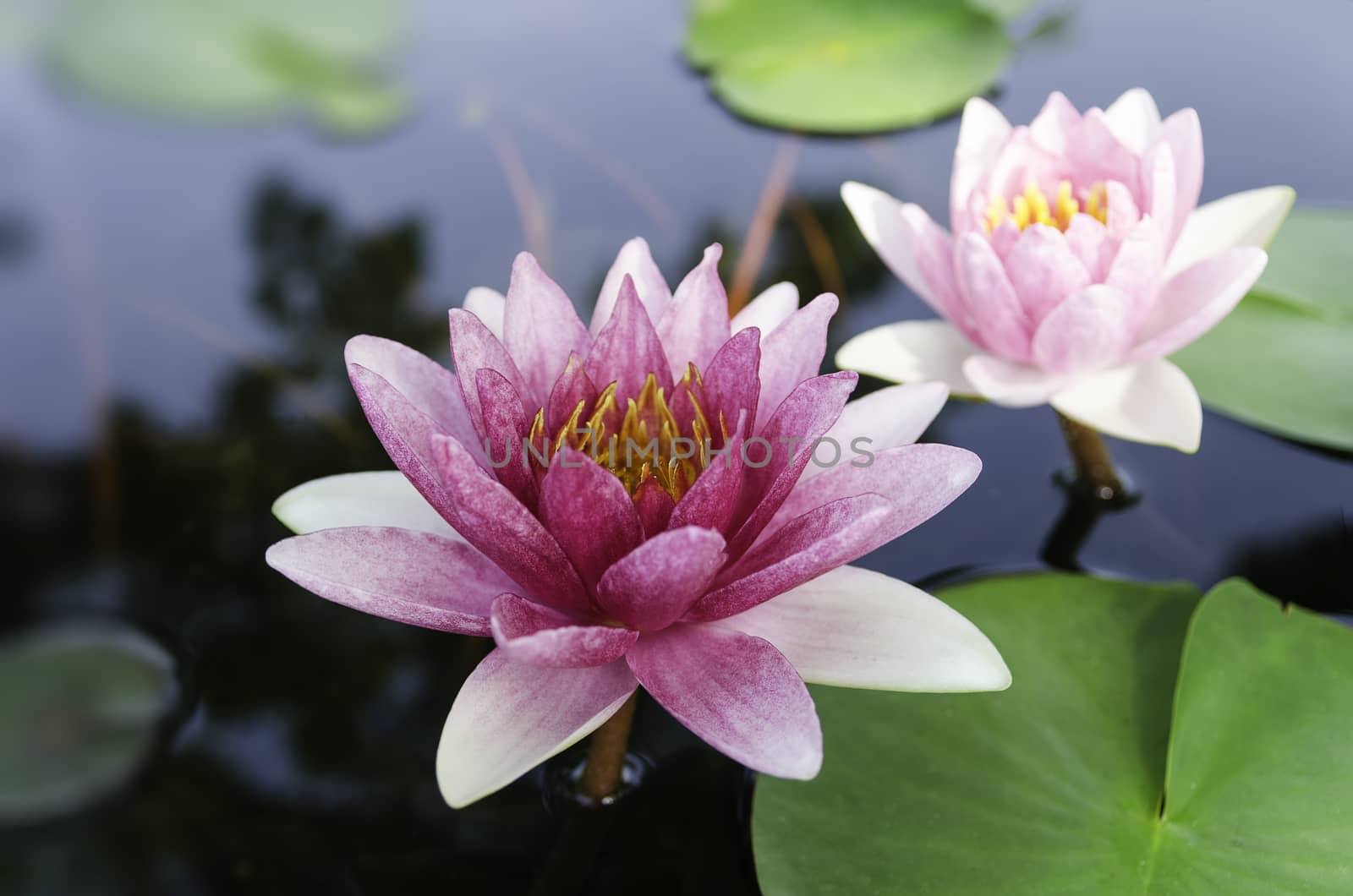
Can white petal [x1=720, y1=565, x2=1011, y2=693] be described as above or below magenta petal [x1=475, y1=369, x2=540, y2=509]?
below

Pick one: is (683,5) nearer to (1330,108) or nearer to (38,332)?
(1330,108)

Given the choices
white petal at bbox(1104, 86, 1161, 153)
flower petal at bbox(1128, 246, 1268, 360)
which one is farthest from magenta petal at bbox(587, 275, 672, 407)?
white petal at bbox(1104, 86, 1161, 153)

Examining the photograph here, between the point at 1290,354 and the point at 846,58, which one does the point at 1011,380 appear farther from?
the point at 846,58

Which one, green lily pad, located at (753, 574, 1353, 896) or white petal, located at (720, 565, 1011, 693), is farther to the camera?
green lily pad, located at (753, 574, 1353, 896)

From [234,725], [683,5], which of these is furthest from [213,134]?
[234,725]

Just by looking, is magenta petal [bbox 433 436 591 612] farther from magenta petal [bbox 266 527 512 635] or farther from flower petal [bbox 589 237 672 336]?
flower petal [bbox 589 237 672 336]

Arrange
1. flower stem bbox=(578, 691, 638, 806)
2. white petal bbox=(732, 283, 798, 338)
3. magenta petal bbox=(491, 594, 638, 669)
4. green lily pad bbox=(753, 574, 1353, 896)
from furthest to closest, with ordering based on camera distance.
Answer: white petal bbox=(732, 283, 798, 338) → flower stem bbox=(578, 691, 638, 806) → green lily pad bbox=(753, 574, 1353, 896) → magenta petal bbox=(491, 594, 638, 669)

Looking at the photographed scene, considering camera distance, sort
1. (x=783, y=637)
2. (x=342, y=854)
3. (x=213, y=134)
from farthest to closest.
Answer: (x=213, y=134)
(x=342, y=854)
(x=783, y=637)
